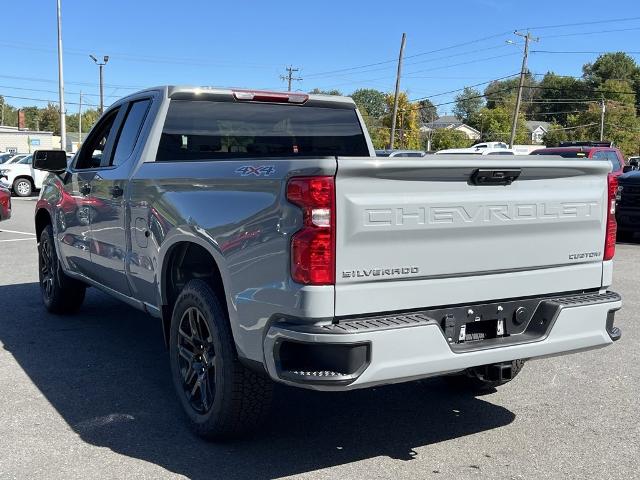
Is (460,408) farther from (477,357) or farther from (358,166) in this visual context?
(358,166)

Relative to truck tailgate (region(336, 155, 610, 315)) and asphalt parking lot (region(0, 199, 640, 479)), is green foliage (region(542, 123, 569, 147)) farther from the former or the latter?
truck tailgate (region(336, 155, 610, 315))

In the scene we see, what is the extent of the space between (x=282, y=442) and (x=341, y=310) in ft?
3.98

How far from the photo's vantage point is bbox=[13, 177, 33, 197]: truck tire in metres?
26.8

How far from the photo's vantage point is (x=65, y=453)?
390 centimetres

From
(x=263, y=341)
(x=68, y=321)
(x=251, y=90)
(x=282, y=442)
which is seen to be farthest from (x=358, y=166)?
(x=68, y=321)

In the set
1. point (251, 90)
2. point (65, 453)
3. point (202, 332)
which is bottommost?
point (65, 453)

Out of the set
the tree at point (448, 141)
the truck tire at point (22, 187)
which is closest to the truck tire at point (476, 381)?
the truck tire at point (22, 187)

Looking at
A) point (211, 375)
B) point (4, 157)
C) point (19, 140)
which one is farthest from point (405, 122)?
point (211, 375)

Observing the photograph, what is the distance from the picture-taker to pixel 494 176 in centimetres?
358

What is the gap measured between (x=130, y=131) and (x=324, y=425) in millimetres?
2612

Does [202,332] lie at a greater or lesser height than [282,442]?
greater

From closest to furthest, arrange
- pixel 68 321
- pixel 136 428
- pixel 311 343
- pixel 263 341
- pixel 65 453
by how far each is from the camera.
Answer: pixel 311 343, pixel 263 341, pixel 65 453, pixel 136 428, pixel 68 321

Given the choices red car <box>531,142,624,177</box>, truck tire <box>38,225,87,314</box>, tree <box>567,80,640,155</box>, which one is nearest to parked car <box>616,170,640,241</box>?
red car <box>531,142,624,177</box>

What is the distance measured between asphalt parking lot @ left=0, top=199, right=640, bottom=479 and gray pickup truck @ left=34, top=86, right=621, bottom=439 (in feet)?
0.82
